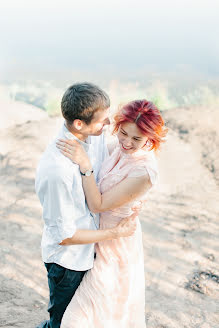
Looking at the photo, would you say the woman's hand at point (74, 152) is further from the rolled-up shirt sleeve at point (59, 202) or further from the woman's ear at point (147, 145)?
the woman's ear at point (147, 145)

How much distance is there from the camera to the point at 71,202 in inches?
80.9

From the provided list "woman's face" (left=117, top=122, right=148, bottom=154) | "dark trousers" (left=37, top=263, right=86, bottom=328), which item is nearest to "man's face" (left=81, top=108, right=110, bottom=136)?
"woman's face" (left=117, top=122, right=148, bottom=154)

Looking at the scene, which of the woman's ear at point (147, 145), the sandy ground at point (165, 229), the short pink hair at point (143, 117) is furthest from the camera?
the sandy ground at point (165, 229)

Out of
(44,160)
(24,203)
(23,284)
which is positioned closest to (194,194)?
(24,203)

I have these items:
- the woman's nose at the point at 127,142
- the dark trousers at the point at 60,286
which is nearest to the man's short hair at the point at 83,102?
the woman's nose at the point at 127,142

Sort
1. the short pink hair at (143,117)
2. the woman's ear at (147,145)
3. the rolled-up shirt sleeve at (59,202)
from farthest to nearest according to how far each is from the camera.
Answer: the woman's ear at (147,145)
the short pink hair at (143,117)
the rolled-up shirt sleeve at (59,202)

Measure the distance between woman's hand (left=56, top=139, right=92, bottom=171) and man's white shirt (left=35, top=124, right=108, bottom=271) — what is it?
0.02 m

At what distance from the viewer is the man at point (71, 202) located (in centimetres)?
201

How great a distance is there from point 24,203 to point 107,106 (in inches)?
139

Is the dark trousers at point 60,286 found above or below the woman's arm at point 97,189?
below

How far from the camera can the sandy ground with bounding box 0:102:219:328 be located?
360 centimetres

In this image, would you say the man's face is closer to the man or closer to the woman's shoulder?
the man

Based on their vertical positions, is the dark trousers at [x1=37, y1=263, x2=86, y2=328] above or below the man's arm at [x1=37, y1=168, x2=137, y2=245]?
below

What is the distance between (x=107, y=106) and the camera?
82.7 inches
